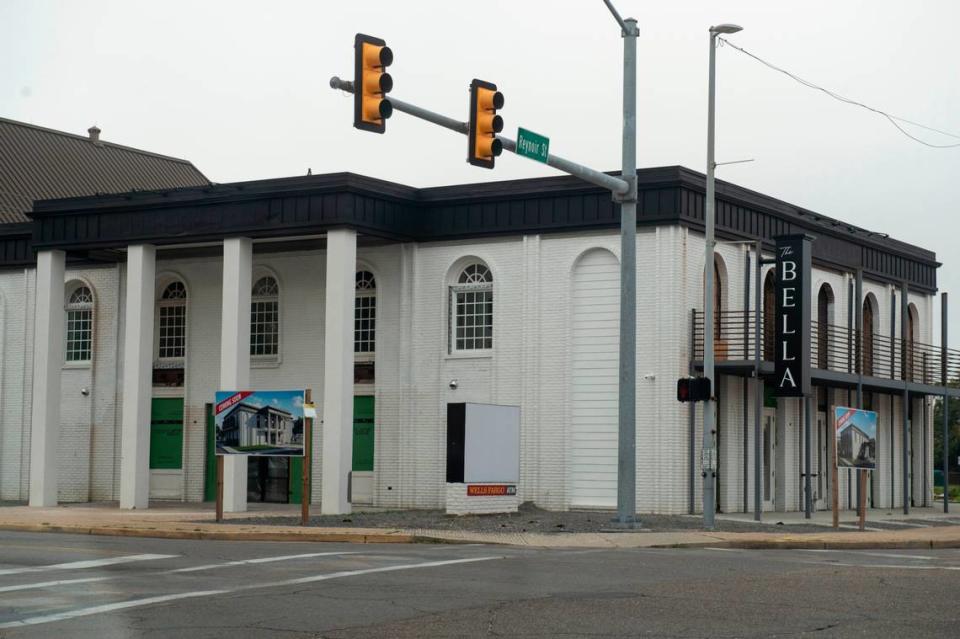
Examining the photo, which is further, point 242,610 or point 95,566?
point 95,566

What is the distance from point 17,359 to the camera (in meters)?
36.9

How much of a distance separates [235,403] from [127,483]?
21.3 feet

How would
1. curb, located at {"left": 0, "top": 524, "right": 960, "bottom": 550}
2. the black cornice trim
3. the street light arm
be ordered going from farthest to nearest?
the black cornice trim → the street light arm → curb, located at {"left": 0, "top": 524, "right": 960, "bottom": 550}

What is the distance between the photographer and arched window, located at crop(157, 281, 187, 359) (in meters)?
35.3

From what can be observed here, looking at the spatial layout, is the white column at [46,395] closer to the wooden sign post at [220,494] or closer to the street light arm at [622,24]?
the wooden sign post at [220,494]

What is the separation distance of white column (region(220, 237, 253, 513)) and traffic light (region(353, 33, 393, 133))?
48.5ft

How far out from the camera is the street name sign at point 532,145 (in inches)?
801

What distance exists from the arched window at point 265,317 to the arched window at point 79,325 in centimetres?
461

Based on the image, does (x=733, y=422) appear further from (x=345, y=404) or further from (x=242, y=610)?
(x=242, y=610)

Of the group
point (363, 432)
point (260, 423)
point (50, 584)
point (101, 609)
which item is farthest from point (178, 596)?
point (363, 432)

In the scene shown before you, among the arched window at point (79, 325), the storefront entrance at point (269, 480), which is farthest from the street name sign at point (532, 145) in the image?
the arched window at point (79, 325)

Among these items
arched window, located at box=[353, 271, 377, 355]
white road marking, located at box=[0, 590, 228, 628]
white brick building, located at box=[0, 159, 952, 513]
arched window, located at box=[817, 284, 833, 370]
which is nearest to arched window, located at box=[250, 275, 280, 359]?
white brick building, located at box=[0, 159, 952, 513]

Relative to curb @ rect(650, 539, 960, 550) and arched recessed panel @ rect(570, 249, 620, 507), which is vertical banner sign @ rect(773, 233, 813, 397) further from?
curb @ rect(650, 539, 960, 550)

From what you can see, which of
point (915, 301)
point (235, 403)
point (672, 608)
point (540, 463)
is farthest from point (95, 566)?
point (915, 301)
